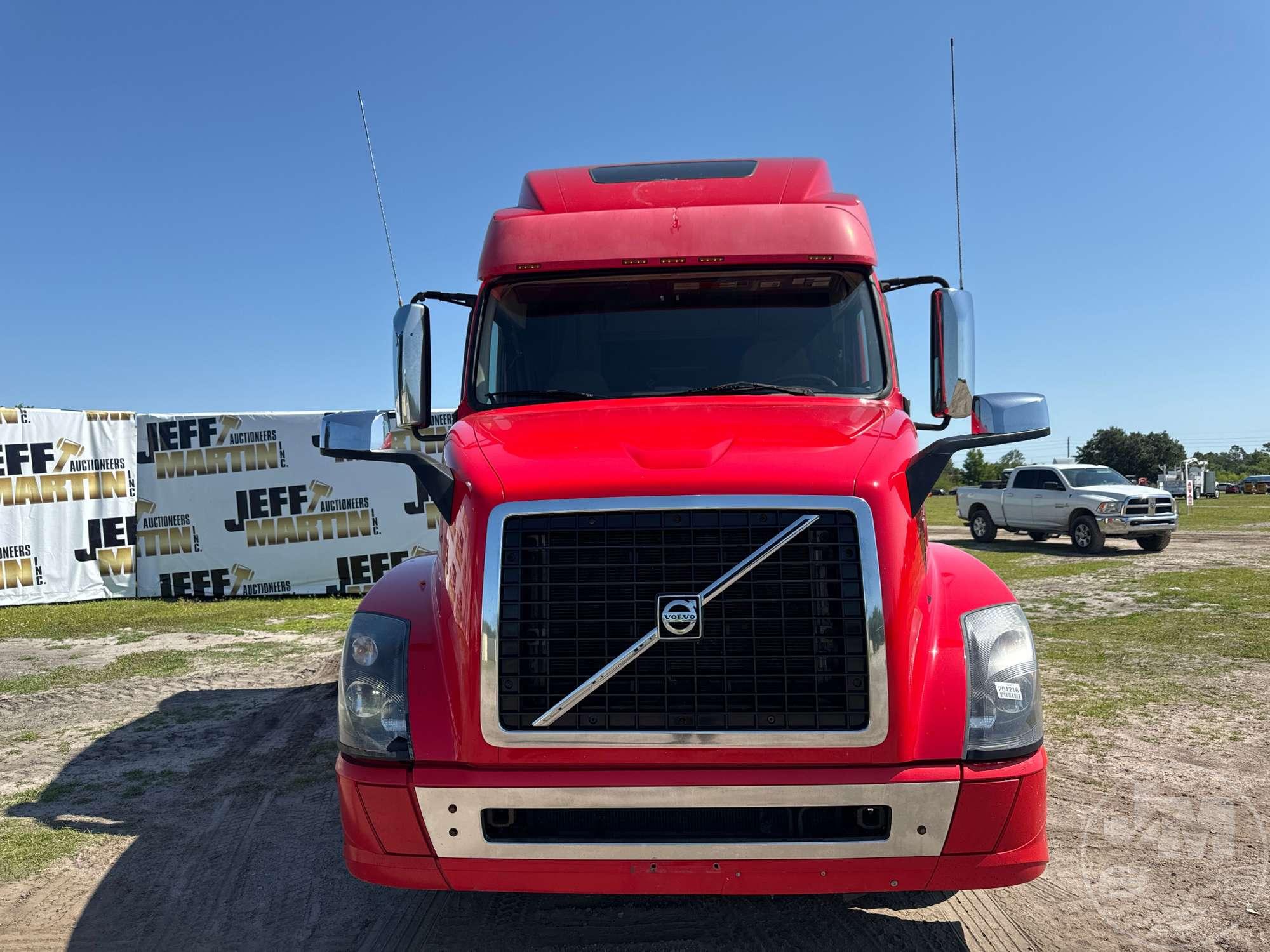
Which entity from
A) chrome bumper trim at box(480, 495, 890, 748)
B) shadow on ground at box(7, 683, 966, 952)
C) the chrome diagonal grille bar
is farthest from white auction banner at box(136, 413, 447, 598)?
the chrome diagonal grille bar

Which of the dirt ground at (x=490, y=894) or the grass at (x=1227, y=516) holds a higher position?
the dirt ground at (x=490, y=894)

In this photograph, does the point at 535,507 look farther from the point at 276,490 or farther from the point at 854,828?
the point at 276,490

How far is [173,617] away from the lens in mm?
12508

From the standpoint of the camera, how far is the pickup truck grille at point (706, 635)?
8.86 feet

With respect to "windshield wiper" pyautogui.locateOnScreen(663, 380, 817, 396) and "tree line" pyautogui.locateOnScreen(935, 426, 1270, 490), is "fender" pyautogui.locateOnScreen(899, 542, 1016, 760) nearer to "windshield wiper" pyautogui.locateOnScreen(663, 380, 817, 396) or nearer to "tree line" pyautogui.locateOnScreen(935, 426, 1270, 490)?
"windshield wiper" pyautogui.locateOnScreen(663, 380, 817, 396)

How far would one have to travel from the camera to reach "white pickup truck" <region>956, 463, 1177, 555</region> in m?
18.9

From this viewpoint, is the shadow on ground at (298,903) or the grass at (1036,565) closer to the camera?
the shadow on ground at (298,903)

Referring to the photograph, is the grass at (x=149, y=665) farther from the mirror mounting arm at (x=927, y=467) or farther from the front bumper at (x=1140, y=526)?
the front bumper at (x=1140, y=526)

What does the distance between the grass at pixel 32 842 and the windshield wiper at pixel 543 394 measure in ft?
9.85

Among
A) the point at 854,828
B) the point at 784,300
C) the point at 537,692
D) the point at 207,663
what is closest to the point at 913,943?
the point at 854,828

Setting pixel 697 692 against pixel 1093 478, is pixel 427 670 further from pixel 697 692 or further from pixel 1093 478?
pixel 1093 478

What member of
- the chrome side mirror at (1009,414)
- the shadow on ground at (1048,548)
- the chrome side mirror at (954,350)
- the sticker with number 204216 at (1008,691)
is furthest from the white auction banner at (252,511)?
the sticker with number 204216 at (1008,691)

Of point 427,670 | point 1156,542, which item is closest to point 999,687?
point 427,670

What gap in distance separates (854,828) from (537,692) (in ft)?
3.44
